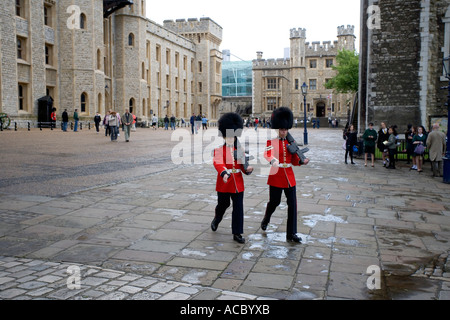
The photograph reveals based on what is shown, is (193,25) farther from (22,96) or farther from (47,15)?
(22,96)

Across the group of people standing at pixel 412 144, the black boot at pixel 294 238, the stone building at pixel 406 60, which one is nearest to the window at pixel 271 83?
the stone building at pixel 406 60

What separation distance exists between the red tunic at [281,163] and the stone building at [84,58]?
27148 millimetres

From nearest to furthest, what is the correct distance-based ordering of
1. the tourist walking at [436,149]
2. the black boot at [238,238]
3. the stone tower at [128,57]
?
1. the black boot at [238,238]
2. the tourist walking at [436,149]
3. the stone tower at [128,57]

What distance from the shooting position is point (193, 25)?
67250mm

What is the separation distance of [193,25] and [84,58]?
34.3 metres

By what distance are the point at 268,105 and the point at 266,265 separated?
221 feet

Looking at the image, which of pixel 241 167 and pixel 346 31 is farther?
pixel 346 31

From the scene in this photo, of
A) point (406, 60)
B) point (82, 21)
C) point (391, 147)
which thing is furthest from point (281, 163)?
point (82, 21)

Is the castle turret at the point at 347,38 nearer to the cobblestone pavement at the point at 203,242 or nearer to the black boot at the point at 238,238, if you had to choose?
the cobblestone pavement at the point at 203,242

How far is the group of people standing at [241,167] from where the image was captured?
5262 mm

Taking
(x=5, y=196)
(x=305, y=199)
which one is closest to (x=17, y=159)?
(x=5, y=196)

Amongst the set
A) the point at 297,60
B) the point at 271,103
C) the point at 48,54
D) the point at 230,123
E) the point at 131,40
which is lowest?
the point at 230,123

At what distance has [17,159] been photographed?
1259 cm
